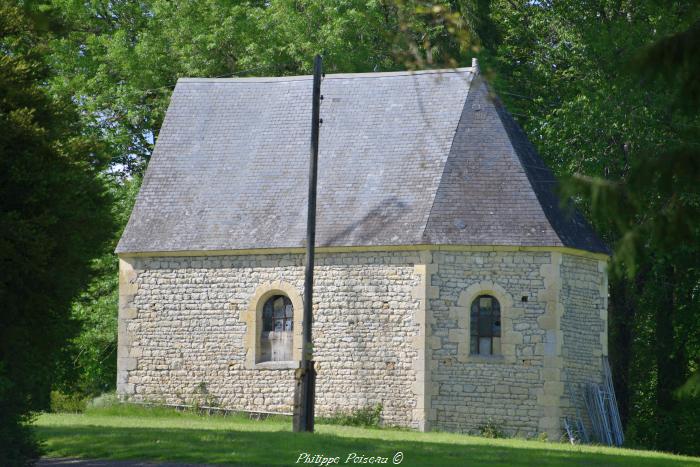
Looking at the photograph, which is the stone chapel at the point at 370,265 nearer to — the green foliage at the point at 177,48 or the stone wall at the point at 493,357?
the stone wall at the point at 493,357

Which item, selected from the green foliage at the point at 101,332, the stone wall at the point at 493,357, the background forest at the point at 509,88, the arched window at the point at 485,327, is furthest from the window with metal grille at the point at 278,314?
the green foliage at the point at 101,332

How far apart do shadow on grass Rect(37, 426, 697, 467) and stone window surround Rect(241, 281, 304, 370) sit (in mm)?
6274

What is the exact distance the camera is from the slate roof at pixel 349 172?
24.2m

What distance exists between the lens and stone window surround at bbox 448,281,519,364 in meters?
23.7

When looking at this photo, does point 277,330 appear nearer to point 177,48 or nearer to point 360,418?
point 360,418

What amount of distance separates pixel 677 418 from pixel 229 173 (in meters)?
12.9

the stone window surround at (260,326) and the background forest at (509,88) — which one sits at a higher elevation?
the background forest at (509,88)

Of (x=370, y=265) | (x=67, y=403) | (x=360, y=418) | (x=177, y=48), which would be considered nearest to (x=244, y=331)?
(x=370, y=265)

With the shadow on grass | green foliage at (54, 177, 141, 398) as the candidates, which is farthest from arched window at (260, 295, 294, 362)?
green foliage at (54, 177, 141, 398)

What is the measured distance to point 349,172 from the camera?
25672 millimetres

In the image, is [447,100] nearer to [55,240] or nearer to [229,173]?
[229,173]

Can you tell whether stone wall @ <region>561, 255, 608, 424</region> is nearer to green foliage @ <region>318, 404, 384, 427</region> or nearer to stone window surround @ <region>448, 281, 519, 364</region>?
stone window surround @ <region>448, 281, 519, 364</region>

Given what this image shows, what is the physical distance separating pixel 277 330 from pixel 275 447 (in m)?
9.02

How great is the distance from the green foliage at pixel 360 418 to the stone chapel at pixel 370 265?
156mm
